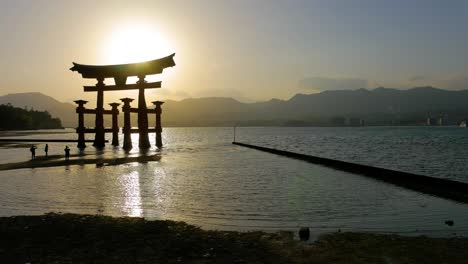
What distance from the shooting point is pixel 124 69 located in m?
46.1

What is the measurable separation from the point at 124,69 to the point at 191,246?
40326 mm

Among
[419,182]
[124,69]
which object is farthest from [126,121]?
[419,182]

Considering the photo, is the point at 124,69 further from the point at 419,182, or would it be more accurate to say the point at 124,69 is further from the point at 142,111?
the point at 419,182

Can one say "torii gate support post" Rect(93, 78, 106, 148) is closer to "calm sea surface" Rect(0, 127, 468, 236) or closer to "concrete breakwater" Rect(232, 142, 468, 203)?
"calm sea surface" Rect(0, 127, 468, 236)

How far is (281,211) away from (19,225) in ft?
25.2

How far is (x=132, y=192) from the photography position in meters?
18.2

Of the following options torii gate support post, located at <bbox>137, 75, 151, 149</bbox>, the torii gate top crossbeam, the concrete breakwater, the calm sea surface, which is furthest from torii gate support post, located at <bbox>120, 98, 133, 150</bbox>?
the concrete breakwater

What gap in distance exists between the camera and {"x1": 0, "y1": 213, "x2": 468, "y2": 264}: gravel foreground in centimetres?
761

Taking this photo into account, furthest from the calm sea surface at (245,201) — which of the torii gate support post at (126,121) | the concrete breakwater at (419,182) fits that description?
the torii gate support post at (126,121)

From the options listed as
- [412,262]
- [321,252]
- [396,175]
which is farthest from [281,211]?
[396,175]

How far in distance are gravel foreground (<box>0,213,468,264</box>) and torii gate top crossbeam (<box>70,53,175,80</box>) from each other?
110ft

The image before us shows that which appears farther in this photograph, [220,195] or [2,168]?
[2,168]

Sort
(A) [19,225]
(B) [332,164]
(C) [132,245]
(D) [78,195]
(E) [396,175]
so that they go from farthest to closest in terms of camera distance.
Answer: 1. (B) [332,164]
2. (E) [396,175]
3. (D) [78,195]
4. (A) [19,225]
5. (C) [132,245]

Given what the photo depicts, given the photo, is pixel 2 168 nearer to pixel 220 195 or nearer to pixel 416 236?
pixel 220 195
